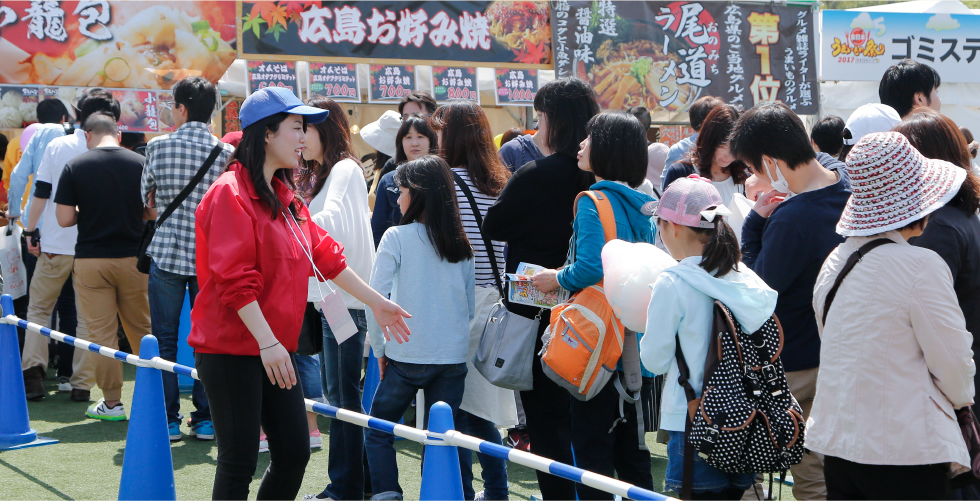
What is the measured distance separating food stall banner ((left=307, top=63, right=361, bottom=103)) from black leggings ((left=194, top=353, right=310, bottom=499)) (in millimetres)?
7482

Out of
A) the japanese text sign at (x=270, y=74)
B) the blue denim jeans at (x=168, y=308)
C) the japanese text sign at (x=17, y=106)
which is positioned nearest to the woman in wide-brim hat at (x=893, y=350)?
the blue denim jeans at (x=168, y=308)

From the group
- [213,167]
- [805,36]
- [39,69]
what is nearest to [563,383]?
[213,167]

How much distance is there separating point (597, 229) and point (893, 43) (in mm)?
10246

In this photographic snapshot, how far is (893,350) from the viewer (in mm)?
2301

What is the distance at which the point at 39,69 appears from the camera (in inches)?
367

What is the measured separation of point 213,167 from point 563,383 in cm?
273

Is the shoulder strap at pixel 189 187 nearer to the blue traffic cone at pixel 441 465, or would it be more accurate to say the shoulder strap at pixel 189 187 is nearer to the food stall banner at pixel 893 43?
the blue traffic cone at pixel 441 465

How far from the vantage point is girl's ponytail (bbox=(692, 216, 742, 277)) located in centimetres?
266

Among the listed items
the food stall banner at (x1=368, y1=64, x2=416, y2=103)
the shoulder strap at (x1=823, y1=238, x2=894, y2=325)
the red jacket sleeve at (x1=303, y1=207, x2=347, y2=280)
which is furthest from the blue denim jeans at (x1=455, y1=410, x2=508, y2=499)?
the food stall banner at (x1=368, y1=64, x2=416, y2=103)

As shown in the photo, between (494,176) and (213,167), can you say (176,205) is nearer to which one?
(213,167)

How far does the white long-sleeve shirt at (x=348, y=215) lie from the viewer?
13.8 ft

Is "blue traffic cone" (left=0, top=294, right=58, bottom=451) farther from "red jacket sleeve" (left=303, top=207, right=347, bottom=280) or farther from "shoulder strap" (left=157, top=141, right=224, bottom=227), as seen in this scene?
"red jacket sleeve" (left=303, top=207, right=347, bottom=280)

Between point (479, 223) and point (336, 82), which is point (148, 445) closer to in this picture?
point (479, 223)

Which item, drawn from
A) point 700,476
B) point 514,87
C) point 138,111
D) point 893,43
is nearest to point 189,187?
A: point 700,476
